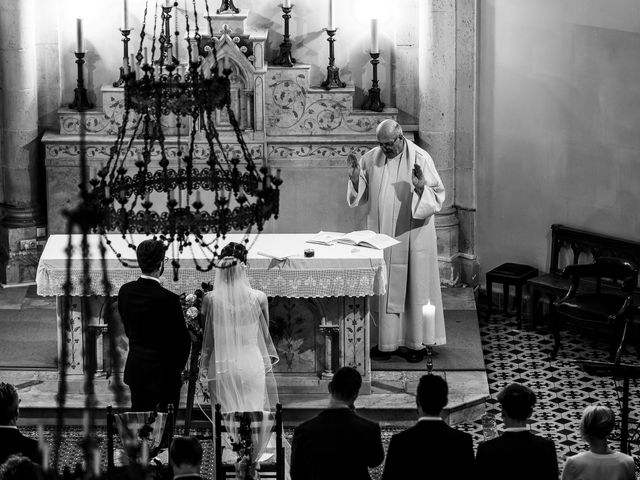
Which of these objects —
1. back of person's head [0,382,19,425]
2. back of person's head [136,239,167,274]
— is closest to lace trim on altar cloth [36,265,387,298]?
back of person's head [136,239,167,274]

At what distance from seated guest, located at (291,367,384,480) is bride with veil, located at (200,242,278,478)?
224 centimetres

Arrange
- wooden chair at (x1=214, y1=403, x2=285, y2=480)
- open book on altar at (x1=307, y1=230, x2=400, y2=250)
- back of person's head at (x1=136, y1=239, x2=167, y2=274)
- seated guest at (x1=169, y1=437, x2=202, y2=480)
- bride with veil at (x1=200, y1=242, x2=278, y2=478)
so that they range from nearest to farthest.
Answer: seated guest at (x1=169, y1=437, x2=202, y2=480), wooden chair at (x1=214, y1=403, x2=285, y2=480), back of person's head at (x1=136, y1=239, x2=167, y2=274), bride with veil at (x1=200, y1=242, x2=278, y2=478), open book on altar at (x1=307, y1=230, x2=400, y2=250)

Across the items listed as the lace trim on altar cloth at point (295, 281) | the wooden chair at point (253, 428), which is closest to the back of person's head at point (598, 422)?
the wooden chair at point (253, 428)

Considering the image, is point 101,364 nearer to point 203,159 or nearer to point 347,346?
point 347,346

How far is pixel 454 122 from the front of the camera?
13.2 m

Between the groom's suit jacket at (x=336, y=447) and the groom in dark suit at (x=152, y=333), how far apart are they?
2.18 metres

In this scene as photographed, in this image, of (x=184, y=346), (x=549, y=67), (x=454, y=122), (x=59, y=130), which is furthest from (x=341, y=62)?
(x=184, y=346)

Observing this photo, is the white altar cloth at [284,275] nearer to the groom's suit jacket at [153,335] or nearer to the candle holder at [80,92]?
the groom's suit jacket at [153,335]

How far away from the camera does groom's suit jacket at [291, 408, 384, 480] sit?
20.3 feet

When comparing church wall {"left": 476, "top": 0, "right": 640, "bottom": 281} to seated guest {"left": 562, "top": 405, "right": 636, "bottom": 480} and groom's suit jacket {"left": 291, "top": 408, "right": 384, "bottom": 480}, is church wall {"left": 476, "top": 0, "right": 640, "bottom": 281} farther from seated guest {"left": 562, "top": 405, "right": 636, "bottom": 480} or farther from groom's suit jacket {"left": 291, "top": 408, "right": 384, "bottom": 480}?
groom's suit jacket {"left": 291, "top": 408, "right": 384, "bottom": 480}

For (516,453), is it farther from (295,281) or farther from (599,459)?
(295,281)

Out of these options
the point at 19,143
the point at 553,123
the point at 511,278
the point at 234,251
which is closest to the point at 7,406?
the point at 234,251

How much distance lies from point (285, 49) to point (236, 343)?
5162 millimetres

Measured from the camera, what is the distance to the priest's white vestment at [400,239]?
1061 cm
